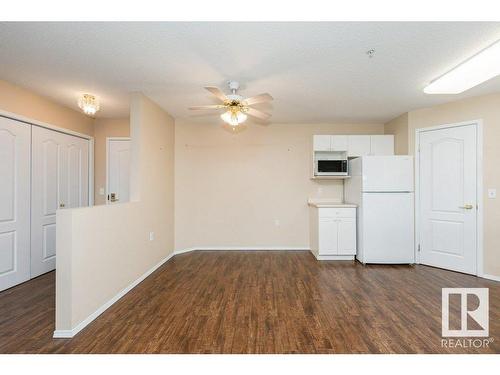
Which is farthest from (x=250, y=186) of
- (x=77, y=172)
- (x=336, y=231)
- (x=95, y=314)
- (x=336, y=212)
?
(x=95, y=314)

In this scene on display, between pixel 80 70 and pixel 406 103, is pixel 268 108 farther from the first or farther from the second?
pixel 80 70

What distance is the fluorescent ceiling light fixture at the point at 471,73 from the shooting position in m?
2.29

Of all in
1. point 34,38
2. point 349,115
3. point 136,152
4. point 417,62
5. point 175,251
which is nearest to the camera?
point 34,38

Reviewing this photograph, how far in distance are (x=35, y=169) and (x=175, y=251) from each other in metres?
2.52

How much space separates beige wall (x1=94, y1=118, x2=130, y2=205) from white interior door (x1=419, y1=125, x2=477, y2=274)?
5.29m

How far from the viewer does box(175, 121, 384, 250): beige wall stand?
488 centimetres

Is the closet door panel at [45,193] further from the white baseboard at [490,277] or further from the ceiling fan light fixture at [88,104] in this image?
the white baseboard at [490,277]

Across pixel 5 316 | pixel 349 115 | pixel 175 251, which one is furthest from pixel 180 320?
pixel 349 115

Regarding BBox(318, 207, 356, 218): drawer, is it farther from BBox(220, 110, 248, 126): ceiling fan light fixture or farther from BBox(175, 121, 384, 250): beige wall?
BBox(220, 110, 248, 126): ceiling fan light fixture

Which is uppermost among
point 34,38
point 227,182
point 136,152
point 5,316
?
point 34,38

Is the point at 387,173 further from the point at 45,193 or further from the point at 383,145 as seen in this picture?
the point at 45,193

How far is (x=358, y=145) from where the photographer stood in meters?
4.55

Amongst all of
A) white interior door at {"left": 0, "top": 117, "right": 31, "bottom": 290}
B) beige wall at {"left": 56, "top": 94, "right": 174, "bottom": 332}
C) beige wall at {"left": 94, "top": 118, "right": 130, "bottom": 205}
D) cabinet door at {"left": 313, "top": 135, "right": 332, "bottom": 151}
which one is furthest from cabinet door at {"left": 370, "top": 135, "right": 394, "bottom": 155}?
white interior door at {"left": 0, "top": 117, "right": 31, "bottom": 290}

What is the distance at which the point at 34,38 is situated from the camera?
6.89 feet
